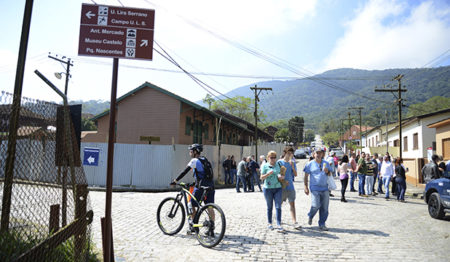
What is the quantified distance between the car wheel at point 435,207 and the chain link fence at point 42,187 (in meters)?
8.46

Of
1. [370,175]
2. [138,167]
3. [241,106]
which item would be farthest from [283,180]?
[241,106]

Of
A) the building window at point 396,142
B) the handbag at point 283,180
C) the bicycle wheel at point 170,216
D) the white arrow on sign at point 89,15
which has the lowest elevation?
the bicycle wheel at point 170,216

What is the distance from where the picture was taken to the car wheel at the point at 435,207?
321 inches

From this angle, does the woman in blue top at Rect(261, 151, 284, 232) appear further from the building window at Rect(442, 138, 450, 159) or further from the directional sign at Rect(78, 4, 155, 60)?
the building window at Rect(442, 138, 450, 159)

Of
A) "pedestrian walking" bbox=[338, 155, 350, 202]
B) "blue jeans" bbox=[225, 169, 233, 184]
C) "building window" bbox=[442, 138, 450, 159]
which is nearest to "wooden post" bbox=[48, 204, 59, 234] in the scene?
"pedestrian walking" bbox=[338, 155, 350, 202]

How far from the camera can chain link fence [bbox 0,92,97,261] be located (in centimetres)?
317

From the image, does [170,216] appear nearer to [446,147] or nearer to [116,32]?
[116,32]

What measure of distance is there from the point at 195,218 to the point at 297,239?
207cm

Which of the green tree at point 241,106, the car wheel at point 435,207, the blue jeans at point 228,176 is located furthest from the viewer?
the green tree at point 241,106

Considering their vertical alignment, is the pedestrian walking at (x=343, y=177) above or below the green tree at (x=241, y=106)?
below

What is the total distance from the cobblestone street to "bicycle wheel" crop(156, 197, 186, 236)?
0.18 meters

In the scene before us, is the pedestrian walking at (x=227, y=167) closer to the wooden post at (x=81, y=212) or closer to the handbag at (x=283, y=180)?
the handbag at (x=283, y=180)

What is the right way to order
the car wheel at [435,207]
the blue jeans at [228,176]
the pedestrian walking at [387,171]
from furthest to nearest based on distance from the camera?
1. the blue jeans at [228,176]
2. the pedestrian walking at [387,171]
3. the car wheel at [435,207]

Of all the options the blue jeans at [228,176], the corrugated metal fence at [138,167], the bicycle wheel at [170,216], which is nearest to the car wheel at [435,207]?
the bicycle wheel at [170,216]
